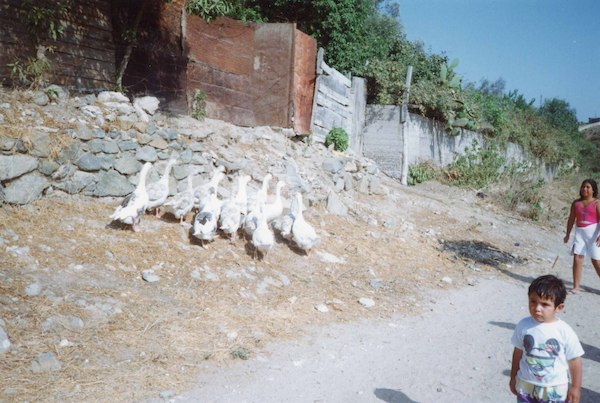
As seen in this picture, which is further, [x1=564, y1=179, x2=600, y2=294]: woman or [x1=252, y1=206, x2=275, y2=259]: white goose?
[x1=564, y1=179, x2=600, y2=294]: woman

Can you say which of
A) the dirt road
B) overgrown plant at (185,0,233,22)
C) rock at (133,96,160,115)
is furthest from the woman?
rock at (133,96,160,115)

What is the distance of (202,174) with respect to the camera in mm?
6418

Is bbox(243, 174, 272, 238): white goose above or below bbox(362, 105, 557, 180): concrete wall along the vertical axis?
below

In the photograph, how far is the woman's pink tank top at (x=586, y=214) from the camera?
17.7ft

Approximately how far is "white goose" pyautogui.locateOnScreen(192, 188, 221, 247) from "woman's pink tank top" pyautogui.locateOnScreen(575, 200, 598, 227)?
4554mm

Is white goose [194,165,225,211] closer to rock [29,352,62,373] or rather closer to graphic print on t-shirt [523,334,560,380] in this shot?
rock [29,352,62,373]

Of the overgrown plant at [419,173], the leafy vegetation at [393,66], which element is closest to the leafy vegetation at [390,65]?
the leafy vegetation at [393,66]

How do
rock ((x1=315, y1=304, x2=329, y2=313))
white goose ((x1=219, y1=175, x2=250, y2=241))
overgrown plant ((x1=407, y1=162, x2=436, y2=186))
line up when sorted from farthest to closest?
overgrown plant ((x1=407, y1=162, x2=436, y2=186)) → white goose ((x1=219, y1=175, x2=250, y2=241)) → rock ((x1=315, y1=304, x2=329, y2=313))

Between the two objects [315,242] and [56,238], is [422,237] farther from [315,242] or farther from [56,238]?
[56,238]

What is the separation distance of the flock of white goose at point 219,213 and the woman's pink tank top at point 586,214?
335 cm

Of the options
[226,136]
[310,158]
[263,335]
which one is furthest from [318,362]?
[310,158]

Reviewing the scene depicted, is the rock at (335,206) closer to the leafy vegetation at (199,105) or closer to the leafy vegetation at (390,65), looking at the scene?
the leafy vegetation at (199,105)

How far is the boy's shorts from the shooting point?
2.21 m

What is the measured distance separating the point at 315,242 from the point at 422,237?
8.78 ft
